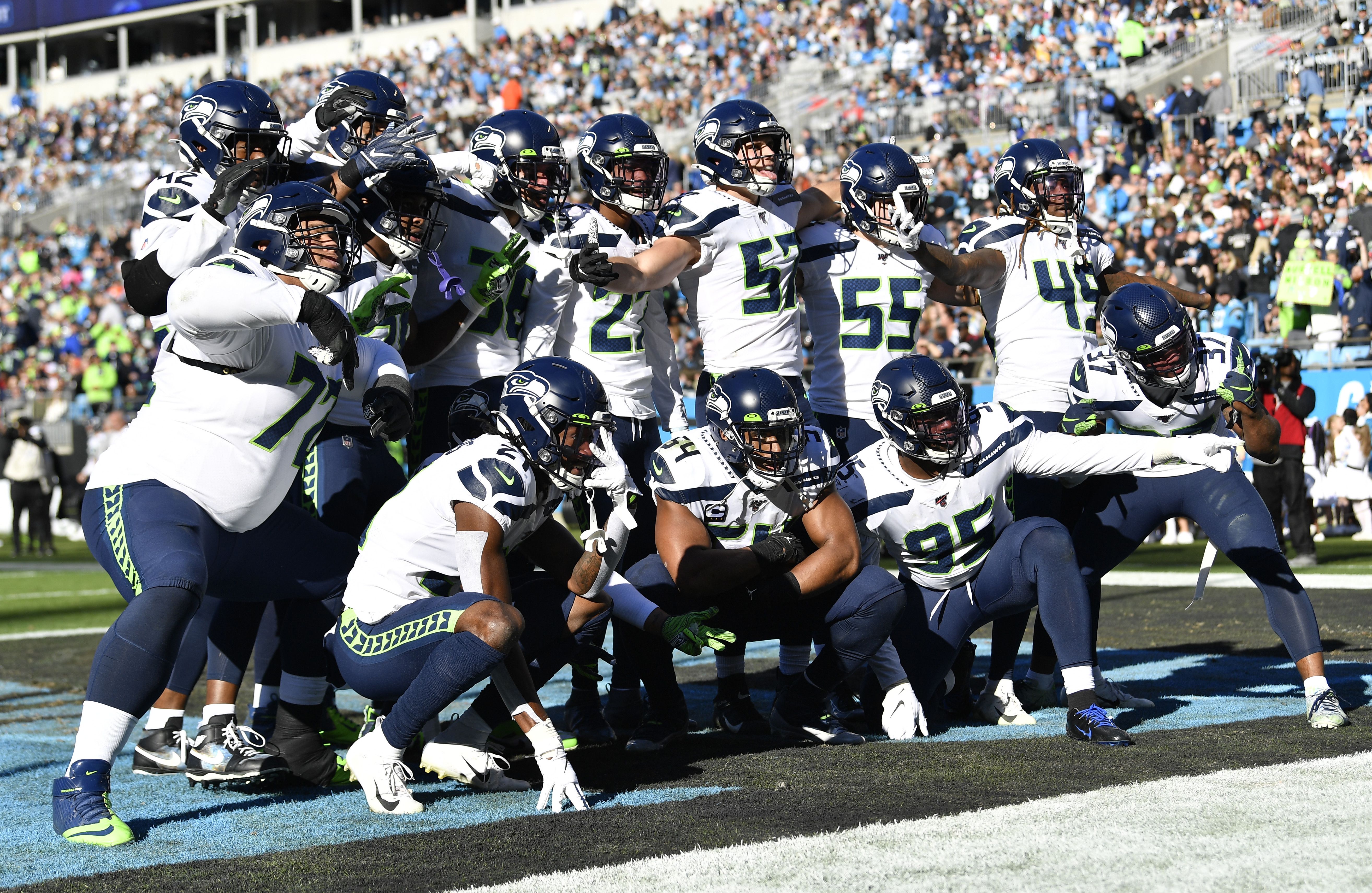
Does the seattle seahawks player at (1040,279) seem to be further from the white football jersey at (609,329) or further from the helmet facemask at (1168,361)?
the white football jersey at (609,329)

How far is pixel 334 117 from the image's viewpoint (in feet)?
18.1

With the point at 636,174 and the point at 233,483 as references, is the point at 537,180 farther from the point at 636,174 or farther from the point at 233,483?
the point at 233,483

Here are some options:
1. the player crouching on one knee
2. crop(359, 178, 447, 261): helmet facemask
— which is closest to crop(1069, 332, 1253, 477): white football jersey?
the player crouching on one knee

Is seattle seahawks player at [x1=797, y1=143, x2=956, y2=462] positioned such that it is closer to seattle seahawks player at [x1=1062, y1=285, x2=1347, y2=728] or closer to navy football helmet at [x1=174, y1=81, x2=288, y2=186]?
seattle seahawks player at [x1=1062, y1=285, x2=1347, y2=728]

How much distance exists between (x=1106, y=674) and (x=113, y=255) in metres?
25.4

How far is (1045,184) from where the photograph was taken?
20.3 ft

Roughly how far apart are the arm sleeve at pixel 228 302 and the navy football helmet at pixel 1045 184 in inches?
134

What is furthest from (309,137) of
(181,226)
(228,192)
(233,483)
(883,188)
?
(883,188)

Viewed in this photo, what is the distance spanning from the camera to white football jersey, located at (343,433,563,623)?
427cm

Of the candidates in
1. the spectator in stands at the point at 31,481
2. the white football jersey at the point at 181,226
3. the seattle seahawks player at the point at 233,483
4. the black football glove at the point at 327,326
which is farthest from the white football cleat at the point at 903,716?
the spectator in stands at the point at 31,481

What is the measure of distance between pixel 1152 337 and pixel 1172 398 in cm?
34

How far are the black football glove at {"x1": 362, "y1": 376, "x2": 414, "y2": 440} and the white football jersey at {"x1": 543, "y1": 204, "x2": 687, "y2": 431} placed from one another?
46.5 inches

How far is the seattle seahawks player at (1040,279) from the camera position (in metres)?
6.18

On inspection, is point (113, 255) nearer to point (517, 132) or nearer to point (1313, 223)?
point (1313, 223)
